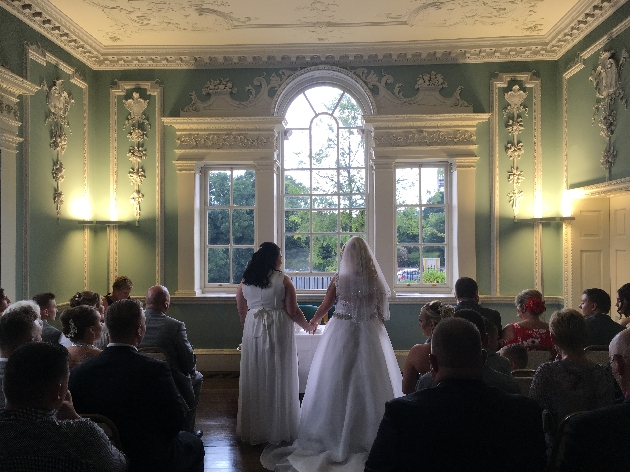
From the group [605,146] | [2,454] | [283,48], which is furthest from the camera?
[283,48]

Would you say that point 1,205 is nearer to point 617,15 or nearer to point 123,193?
point 123,193

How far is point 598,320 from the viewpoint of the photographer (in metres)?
3.57

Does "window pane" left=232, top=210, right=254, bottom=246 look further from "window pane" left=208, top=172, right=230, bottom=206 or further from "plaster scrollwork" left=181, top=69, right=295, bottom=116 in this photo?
"plaster scrollwork" left=181, top=69, right=295, bottom=116

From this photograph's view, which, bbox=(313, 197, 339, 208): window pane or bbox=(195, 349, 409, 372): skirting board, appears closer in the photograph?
bbox=(195, 349, 409, 372): skirting board

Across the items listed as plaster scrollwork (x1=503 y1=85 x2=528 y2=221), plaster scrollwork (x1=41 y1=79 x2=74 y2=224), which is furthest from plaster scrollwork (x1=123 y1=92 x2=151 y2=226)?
plaster scrollwork (x1=503 y1=85 x2=528 y2=221)

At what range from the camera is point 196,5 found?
5.18 metres

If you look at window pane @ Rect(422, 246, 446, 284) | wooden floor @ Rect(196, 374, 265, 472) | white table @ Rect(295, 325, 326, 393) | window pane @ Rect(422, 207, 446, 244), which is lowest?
wooden floor @ Rect(196, 374, 265, 472)

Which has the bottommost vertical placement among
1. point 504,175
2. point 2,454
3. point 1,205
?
point 2,454

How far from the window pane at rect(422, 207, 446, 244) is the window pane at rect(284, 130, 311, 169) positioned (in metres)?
1.60

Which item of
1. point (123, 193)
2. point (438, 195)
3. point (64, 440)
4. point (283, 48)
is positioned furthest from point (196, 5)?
point (64, 440)

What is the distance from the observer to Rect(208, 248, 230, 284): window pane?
6711 millimetres

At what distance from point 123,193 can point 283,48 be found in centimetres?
260

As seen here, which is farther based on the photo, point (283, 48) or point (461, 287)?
point (283, 48)

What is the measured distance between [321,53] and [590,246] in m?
3.72
